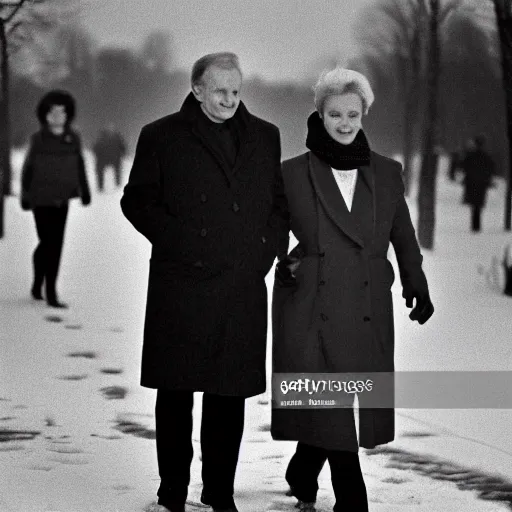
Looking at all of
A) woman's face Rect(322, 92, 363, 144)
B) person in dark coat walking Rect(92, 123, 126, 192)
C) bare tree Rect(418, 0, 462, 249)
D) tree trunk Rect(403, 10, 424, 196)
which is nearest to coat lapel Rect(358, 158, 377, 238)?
woman's face Rect(322, 92, 363, 144)

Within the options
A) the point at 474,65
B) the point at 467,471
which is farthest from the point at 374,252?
the point at 474,65

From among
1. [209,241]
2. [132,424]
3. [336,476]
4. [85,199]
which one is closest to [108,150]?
[85,199]

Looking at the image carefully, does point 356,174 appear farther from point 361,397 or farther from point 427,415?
point 427,415

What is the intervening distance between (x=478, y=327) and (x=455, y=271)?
5017mm

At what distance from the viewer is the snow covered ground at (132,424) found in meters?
4.91

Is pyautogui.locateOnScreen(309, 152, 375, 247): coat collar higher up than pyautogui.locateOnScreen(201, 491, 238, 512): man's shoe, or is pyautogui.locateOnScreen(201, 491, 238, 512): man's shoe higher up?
pyautogui.locateOnScreen(309, 152, 375, 247): coat collar

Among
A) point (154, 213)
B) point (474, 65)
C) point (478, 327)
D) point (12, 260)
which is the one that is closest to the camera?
point (154, 213)

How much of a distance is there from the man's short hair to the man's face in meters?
0.02

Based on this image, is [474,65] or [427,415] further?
[474,65]

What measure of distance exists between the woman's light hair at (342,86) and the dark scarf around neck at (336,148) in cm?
6

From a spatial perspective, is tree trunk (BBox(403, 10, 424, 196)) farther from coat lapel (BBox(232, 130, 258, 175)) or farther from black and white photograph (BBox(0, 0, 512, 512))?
coat lapel (BBox(232, 130, 258, 175))

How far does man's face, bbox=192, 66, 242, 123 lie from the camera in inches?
174

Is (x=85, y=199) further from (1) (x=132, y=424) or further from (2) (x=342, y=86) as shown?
(2) (x=342, y=86)

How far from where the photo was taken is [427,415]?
658 centimetres
